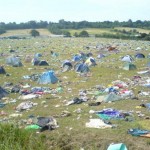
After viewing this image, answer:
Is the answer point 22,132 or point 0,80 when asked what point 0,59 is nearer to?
point 0,80

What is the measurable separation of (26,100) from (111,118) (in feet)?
18.2

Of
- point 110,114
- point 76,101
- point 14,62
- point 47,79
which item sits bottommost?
point 14,62

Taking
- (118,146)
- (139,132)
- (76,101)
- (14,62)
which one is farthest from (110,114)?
(14,62)

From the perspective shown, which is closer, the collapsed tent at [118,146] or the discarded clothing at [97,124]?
the collapsed tent at [118,146]

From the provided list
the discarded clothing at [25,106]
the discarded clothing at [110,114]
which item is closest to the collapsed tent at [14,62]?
the discarded clothing at [25,106]

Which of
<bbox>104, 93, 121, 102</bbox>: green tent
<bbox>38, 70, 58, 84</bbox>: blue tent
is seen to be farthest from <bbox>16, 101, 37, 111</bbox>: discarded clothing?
<bbox>38, 70, 58, 84</bbox>: blue tent

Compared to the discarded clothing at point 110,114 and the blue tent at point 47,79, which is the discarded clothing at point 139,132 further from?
the blue tent at point 47,79

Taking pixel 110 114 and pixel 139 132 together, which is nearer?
pixel 139 132

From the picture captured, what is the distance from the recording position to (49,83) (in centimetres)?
2269

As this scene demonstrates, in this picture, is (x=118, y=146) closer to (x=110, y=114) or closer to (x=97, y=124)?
(x=97, y=124)

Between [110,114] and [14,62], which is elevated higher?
[110,114]

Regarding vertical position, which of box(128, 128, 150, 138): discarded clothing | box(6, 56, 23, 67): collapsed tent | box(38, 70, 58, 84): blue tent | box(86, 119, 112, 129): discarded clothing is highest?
box(128, 128, 150, 138): discarded clothing

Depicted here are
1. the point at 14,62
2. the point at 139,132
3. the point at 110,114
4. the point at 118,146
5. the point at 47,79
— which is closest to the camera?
the point at 118,146

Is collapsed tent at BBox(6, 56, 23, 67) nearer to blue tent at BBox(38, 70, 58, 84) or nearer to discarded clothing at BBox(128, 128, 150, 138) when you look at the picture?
blue tent at BBox(38, 70, 58, 84)
